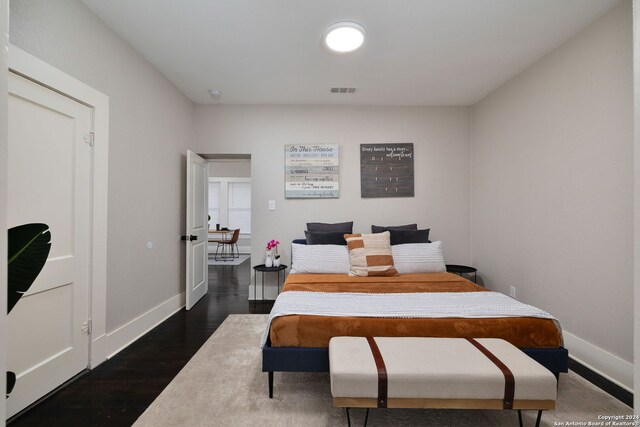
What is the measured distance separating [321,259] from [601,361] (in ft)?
7.69

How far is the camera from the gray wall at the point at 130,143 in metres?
1.76

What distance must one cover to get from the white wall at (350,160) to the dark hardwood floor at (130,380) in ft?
3.97

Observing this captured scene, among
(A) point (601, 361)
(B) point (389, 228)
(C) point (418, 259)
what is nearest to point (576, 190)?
(A) point (601, 361)

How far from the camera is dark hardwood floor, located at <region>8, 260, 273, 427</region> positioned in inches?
60.6

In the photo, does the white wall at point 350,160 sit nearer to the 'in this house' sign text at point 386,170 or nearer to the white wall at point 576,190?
the 'in this house' sign text at point 386,170

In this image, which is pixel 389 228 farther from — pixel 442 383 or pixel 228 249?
pixel 228 249

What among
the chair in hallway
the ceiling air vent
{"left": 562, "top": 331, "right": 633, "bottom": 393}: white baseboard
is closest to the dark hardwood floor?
the ceiling air vent

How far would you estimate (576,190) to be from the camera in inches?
87.0

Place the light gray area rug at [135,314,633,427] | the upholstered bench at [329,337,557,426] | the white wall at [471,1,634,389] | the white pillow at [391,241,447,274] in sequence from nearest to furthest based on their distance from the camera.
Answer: the upholstered bench at [329,337,557,426]
the light gray area rug at [135,314,633,427]
the white wall at [471,1,634,389]
the white pillow at [391,241,447,274]

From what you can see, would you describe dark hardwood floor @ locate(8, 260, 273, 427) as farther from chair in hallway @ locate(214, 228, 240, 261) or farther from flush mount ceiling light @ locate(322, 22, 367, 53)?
chair in hallway @ locate(214, 228, 240, 261)

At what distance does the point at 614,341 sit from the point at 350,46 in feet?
10.1

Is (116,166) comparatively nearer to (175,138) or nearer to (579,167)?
(175,138)

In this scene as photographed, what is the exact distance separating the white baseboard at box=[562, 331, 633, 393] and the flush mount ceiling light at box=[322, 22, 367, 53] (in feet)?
10.1

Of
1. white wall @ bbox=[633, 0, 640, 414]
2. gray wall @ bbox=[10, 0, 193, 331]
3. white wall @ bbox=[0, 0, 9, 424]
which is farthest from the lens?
gray wall @ bbox=[10, 0, 193, 331]
